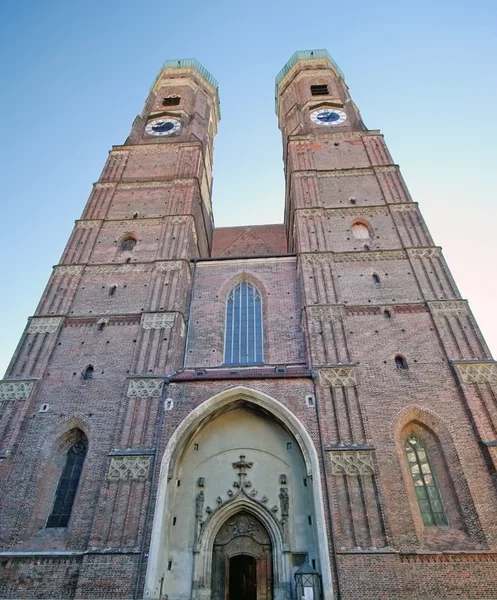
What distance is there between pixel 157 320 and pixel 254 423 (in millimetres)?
5036

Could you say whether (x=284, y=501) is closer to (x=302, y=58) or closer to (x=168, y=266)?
(x=168, y=266)

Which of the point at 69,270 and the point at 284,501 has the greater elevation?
the point at 69,270

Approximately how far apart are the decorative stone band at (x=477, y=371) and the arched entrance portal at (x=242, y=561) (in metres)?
7.41

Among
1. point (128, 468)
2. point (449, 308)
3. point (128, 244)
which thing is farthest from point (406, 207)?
point (128, 468)

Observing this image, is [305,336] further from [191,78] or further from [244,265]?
[191,78]

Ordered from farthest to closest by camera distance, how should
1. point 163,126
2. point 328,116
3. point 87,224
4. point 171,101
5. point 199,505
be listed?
point 171,101
point 163,126
point 328,116
point 87,224
point 199,505

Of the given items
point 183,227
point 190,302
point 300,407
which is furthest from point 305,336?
point 183,227

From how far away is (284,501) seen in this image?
492 inches

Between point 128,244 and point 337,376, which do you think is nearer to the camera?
point 337,376

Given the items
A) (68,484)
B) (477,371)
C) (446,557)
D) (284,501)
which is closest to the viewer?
(446,557)

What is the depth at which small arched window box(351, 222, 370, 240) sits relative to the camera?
19.3 meters

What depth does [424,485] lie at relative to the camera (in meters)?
12.5

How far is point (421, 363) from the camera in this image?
47.5ft

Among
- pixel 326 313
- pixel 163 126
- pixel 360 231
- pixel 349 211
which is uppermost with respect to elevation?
pixel 163 126
